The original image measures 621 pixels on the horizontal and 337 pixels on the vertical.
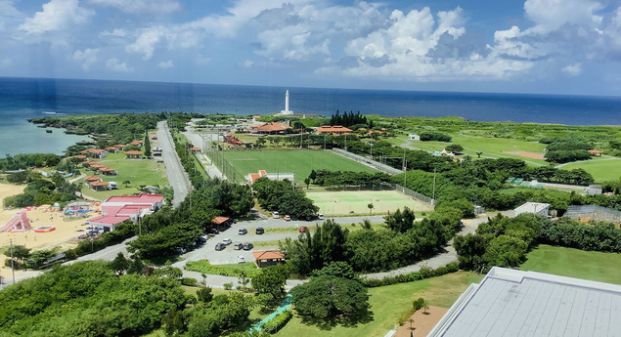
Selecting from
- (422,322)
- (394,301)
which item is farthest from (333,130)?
(422,322)

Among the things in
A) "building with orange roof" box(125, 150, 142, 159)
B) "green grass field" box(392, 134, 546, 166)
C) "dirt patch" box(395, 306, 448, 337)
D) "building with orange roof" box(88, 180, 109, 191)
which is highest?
"green grass field" box(392, 134, 546, 166)

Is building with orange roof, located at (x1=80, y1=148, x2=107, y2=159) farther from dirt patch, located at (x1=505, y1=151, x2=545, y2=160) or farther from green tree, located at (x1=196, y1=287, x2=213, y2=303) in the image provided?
dirt patch, located at (x1=505, y1=151, x2=545, y2=160)

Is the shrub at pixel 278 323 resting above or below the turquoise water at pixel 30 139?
below

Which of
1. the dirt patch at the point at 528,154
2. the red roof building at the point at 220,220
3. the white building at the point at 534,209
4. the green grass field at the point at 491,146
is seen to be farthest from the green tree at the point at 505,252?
the dirt patch at the point at 528,154

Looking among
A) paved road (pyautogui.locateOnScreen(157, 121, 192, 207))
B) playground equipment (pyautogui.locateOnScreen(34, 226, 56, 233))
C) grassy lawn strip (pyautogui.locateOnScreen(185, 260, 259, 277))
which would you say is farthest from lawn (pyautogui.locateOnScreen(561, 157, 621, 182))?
playground equipment (pyautogui.locateOnScreen(34, 226, 56, 233))

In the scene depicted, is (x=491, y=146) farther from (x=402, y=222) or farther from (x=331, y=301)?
(x=331, y=301)

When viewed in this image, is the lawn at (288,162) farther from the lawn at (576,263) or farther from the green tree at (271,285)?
the green tree at (271,285)
